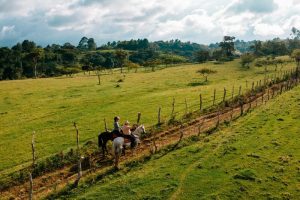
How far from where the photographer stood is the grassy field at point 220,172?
76.7ft

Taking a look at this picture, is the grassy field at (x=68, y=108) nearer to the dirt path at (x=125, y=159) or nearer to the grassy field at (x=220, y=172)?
the dirt path at (x=125, y=159)

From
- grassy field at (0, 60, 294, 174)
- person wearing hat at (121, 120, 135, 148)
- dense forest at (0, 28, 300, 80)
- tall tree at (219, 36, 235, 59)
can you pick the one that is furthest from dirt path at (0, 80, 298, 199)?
tall tree at (219, 36, 235, 59)

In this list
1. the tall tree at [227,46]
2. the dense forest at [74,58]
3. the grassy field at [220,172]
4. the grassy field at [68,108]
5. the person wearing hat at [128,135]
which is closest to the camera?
the grassy field at [220,172]

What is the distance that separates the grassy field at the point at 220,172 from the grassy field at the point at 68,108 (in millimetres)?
10048

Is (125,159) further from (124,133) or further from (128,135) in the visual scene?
(124,133)

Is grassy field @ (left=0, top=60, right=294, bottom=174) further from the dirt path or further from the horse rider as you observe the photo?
the horse rider

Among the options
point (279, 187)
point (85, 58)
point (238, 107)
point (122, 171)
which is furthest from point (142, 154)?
point (85, 58)

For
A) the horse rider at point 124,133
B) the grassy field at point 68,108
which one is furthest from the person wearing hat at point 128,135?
the grassy field at point 68,108

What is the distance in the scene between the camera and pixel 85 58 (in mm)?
176500

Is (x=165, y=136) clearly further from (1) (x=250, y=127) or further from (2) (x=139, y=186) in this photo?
(2) (x=139, y=186)

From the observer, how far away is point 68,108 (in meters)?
54.1

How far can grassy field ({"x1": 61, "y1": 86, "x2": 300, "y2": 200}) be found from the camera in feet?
76.7

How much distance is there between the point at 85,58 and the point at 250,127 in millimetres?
147875

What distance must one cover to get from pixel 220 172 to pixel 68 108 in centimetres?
3288
